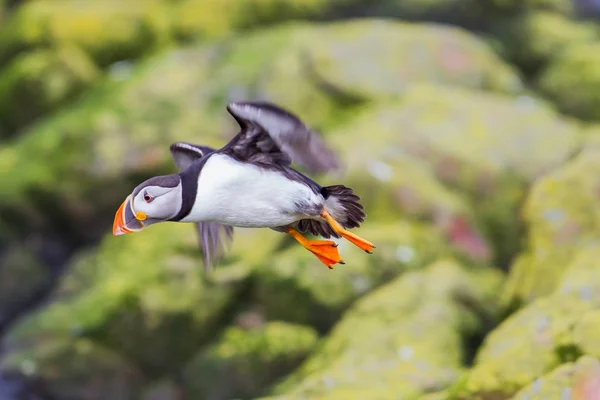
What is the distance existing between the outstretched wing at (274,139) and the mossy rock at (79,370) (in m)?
3.84

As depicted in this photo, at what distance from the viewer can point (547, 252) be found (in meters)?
6.49

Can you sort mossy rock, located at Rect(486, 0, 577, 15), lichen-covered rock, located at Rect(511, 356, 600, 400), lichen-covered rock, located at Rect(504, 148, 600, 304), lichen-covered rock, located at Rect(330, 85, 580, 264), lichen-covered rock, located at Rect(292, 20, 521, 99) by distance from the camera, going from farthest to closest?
1. mossy rock, located at Rect(486, 0, 577, 15)
2. lichen-covered rock, located at Rect(292, 20, 521, 99)
3. lichen-covered rock, located at Rect(330, 85, 580, 264)
4. lichen-covered rock, located at Rect(504, 148, 600, 304)
5. lichen-covered rock, located at Rect(511, 356, 600, 400)

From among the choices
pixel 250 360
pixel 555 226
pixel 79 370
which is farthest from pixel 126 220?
pixel 79 370

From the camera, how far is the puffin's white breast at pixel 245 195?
4.17 meters

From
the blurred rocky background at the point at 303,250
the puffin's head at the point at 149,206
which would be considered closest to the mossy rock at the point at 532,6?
the blurred rocky background at the point at 303,250

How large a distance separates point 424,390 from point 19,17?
26.5ft

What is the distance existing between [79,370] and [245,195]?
393 centimetres

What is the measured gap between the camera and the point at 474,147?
8141 millimetres

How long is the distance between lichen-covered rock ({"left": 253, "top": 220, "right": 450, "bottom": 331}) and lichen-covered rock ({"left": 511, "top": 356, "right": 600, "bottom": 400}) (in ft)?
8.81

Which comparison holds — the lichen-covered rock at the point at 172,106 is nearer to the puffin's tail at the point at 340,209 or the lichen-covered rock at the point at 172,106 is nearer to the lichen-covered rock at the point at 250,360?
the lichen-covered rock at the point at 250,360

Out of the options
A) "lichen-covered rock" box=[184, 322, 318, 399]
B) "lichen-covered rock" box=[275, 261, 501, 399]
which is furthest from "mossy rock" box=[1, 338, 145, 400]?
"lichen-covered rock" box=[275, 261, 501, 399]

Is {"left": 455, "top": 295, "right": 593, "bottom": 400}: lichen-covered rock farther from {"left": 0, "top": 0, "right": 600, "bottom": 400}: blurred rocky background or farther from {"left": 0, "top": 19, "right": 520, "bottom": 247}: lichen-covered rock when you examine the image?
{"left": 0, "top": 19, "right": 520, "bottom": 247}: lichen-covered rock

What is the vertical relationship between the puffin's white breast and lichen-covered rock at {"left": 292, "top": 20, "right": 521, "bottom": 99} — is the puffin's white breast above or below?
below

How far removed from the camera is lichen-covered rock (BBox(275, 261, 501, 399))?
564 centimetres
